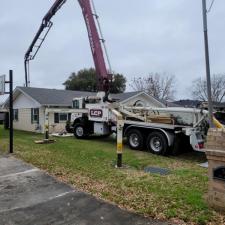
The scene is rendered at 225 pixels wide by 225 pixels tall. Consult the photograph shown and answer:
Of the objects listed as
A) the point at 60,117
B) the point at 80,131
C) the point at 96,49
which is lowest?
the point at 80,131

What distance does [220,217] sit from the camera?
15.4 ft

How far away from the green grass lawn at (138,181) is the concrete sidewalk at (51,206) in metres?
0.31

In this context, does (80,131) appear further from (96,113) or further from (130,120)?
(130,120)

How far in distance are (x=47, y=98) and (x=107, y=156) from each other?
41.1ft

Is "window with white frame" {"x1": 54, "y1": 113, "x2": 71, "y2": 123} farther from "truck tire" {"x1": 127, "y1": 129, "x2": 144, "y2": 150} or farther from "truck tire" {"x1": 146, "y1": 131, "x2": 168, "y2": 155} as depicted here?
"truck tire" {"x1": 146, "y1": 131, "x2": 168, "y2": 155}

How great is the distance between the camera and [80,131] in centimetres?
1681

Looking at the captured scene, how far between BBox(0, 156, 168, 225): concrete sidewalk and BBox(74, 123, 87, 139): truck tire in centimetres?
918

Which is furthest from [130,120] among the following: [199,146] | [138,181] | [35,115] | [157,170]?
[35,115]

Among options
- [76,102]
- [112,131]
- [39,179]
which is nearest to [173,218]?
[39,179]

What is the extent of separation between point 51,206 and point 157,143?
7.10m

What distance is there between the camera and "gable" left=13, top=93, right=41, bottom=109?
21.8m

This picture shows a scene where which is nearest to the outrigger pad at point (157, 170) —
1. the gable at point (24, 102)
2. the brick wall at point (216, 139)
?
the brick wall at point (216, 139)

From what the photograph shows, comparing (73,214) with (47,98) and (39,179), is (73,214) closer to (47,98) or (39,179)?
(39,179)

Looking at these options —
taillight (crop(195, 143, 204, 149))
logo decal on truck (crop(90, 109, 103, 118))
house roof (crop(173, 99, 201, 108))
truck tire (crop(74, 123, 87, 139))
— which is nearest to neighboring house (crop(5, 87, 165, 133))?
truck tire (crop(74, 123, 87, 139))
